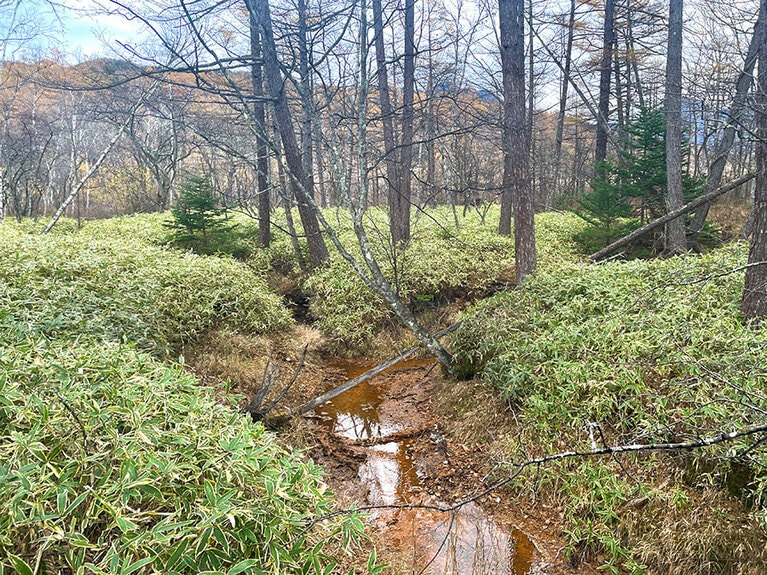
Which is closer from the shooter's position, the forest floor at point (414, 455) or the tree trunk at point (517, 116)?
the forest floor at point (414, 455)

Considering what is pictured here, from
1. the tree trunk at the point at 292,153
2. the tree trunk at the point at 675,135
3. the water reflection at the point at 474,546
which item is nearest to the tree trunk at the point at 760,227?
the water reflection at the point at 474,546

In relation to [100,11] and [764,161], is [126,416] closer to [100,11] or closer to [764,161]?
[100,11]

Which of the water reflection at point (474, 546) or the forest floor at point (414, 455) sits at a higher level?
the forest floor at point (414, 455)

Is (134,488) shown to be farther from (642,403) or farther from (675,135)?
(675,135)

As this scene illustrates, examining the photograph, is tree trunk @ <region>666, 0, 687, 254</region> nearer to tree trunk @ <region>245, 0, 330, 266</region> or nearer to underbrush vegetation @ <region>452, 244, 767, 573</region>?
underbrush vegetation @ <region>452, 244, 767, 573</region>

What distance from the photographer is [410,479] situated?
418 centimetres

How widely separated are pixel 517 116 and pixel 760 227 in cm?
322

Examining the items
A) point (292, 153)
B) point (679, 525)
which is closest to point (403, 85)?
point (292, 153)

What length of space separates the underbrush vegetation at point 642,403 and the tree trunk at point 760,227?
0.17 meters

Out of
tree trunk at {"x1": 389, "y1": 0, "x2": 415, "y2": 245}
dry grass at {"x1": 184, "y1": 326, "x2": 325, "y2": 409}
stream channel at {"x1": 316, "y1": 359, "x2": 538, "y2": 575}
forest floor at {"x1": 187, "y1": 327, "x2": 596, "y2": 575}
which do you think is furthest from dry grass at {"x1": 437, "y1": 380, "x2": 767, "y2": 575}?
tree trunk at {"x1": 389, "y1": 0, "x2": 415, "y2": 245}

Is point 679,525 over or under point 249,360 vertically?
under

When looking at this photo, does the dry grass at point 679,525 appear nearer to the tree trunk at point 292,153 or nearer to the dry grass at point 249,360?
the dry grass at point 249,360

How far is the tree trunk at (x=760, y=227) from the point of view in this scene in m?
3.78

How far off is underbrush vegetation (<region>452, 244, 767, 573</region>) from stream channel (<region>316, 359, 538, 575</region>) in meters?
0.61
